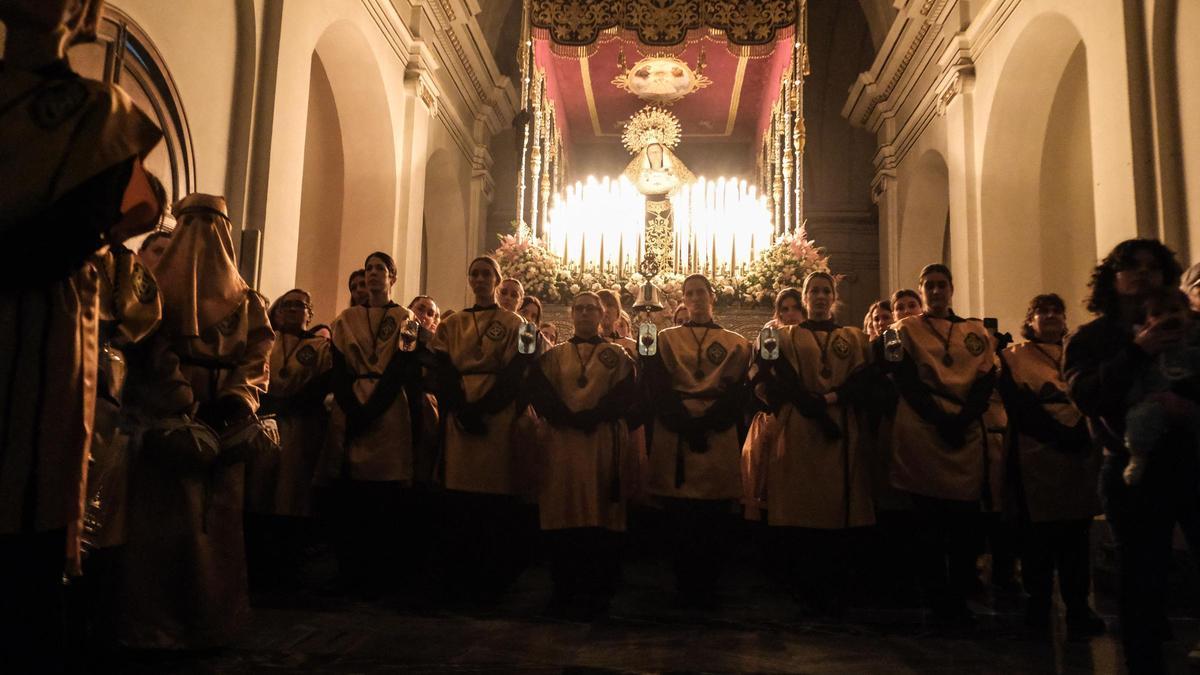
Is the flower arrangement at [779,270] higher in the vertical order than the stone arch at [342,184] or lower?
lower

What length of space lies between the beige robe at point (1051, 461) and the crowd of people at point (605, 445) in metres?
0.01

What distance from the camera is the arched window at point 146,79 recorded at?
4.55 metres

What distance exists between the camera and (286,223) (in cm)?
657

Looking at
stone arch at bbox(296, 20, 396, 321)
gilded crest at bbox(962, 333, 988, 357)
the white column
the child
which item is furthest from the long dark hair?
the white column

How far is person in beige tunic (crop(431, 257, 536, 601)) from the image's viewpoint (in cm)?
449

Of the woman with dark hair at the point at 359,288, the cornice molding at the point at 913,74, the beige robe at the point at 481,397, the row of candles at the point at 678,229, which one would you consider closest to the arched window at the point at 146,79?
the woman with dark hair at the point at 359,288

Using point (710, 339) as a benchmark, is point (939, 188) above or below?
above

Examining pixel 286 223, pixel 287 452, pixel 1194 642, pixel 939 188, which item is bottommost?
pixel 1194 642

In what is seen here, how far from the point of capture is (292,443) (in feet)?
16.3

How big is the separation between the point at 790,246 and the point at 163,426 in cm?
704

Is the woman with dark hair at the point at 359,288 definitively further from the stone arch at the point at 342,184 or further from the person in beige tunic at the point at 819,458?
the stone arch at the point at 342,184

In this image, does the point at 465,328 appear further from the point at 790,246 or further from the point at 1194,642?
the point at 790,246

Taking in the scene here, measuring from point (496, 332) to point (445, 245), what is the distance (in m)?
8.03

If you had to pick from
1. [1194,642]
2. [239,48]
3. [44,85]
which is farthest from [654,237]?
[44,85]
